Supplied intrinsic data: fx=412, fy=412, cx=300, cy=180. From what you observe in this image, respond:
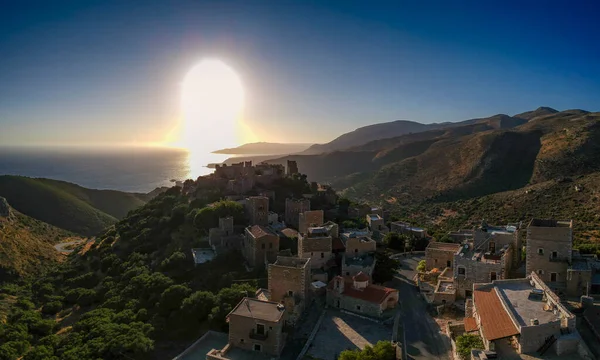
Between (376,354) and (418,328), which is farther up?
(376,354)

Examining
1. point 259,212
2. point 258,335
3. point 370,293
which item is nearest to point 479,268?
point 370,293

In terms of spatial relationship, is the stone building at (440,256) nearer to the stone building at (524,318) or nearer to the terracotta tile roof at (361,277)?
the terracotta tile roof at (361,277)

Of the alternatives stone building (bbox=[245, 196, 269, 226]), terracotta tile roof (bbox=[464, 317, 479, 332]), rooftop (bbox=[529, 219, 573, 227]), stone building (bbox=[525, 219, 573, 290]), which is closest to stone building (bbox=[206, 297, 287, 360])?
terracotta tile roof (bbox=[464, 317, 479, 332])

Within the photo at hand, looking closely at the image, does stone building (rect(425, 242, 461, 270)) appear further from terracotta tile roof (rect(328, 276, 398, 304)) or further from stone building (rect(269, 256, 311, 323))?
stone building (rect(269, 256, 311, 323))

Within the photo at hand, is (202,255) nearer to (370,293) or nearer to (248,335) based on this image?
(248,335)

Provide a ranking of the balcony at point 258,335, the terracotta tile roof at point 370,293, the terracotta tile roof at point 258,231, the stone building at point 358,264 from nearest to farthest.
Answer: the balcony at point 258,335 → the terracotta tile roof at point 370,293 → the stone building at point 358,264 → the terracotta tile roof at point 258,231

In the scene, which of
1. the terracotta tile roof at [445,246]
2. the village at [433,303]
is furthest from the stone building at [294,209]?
the terracotta tile roof at [445,246]
